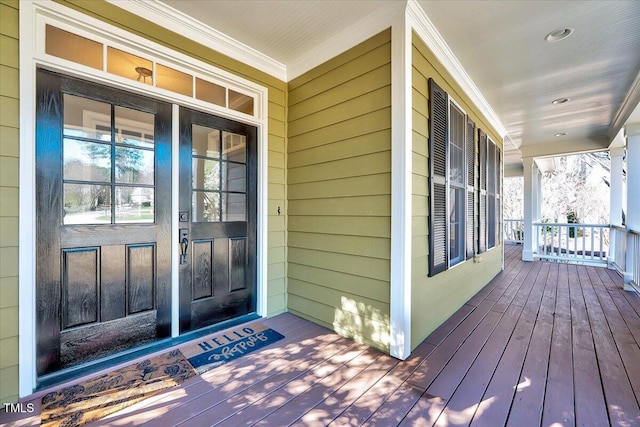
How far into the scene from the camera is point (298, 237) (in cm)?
307

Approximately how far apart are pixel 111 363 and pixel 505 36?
4.16m

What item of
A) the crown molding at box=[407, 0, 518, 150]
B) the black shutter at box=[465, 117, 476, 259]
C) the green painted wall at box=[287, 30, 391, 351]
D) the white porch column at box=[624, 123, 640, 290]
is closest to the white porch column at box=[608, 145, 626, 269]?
the white porch column at box=[624, 123, 640, 290]

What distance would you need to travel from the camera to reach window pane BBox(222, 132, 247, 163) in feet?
9.02

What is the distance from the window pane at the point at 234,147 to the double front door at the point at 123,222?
0.03 ft

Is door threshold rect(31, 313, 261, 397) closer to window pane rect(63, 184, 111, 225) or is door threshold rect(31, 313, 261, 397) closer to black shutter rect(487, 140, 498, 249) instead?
window pane rect(63, 184, 111, 225)

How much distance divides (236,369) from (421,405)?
1.26m

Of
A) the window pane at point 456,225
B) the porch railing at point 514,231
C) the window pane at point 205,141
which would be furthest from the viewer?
the porch railing at point 514,231

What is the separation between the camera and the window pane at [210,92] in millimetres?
2547

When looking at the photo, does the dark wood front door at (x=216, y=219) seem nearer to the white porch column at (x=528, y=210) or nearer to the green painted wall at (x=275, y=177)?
the green painted wall at (x=275, y=177)

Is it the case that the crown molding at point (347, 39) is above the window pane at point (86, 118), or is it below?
above

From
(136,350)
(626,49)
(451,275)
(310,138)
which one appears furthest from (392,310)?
(626,49)

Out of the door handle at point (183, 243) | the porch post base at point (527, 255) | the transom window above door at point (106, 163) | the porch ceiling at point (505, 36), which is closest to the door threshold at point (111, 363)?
the door handle at point (183, 243)

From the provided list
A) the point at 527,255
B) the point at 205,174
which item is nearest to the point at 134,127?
the point at 205,174

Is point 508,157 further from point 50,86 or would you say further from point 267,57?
point 50,86
